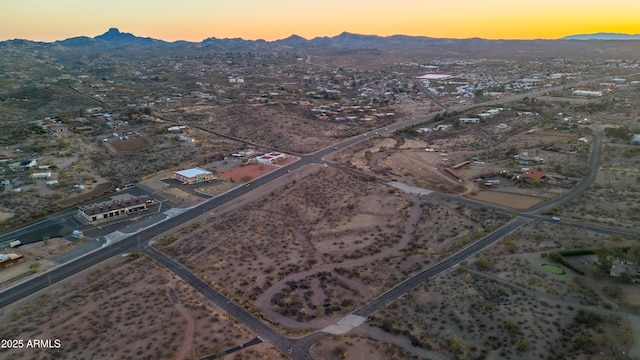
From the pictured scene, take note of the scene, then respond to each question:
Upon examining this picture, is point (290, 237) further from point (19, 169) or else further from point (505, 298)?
point (19, 169)

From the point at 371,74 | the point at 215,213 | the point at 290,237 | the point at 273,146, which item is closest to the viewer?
the point at 290,237

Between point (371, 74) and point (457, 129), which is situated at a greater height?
point (371, 74)

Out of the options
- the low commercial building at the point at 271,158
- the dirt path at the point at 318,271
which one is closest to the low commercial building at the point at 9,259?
the dirt path at the point at 318,271

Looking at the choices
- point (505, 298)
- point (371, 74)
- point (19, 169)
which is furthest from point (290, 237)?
point (371, 74)

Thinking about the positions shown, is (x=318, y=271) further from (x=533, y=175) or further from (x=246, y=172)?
(x=533, y=175)

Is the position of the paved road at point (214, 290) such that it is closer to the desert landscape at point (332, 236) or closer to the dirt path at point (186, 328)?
the desert landscape at point (332, 236)

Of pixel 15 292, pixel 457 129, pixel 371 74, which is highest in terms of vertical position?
pixel 371 74

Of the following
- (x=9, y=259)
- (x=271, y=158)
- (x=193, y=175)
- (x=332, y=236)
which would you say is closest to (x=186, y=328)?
(x=332, y=236)
